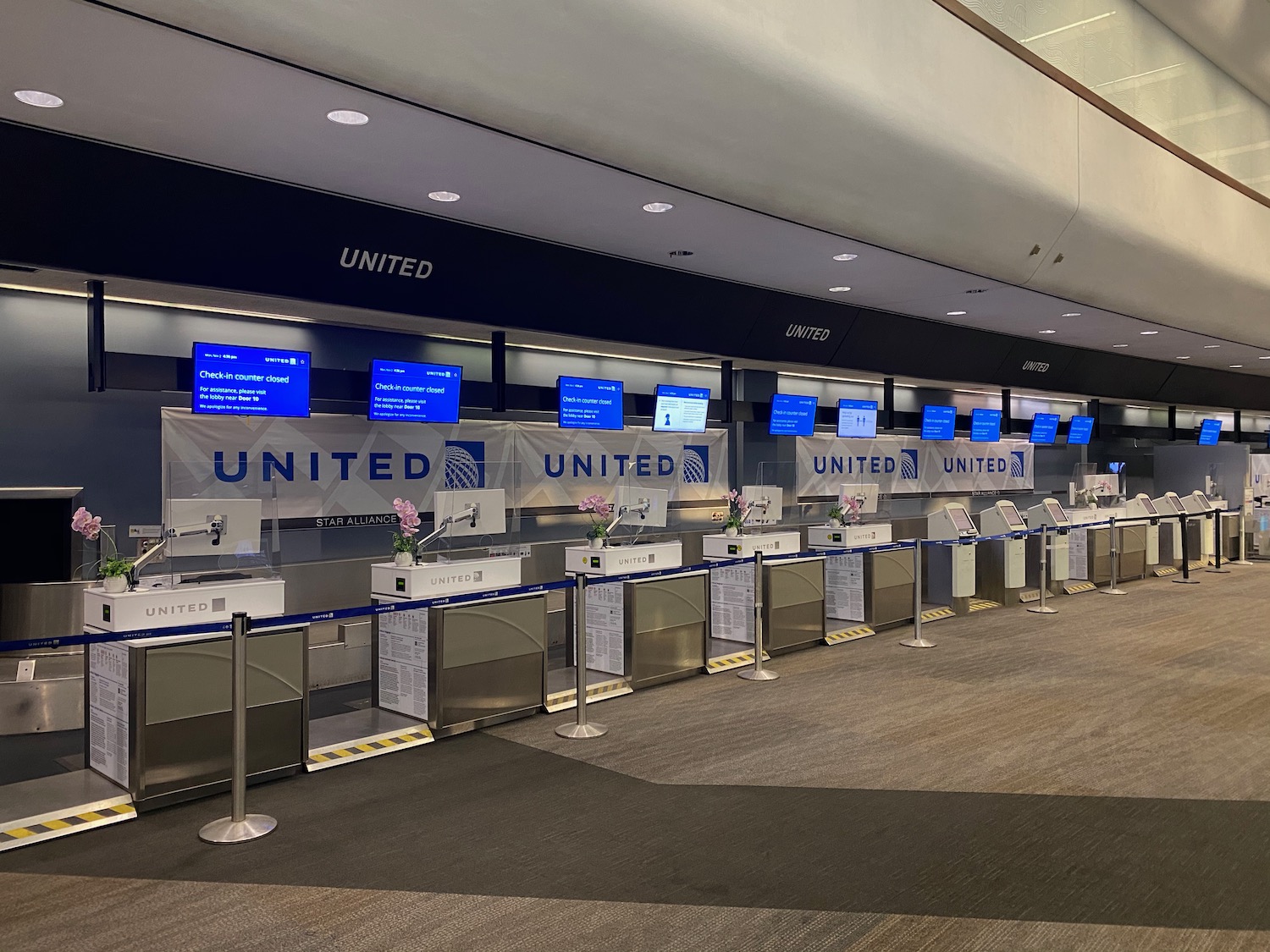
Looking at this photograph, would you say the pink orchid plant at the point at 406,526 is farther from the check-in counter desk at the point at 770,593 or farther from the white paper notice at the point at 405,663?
the check-in counter desk at the point at 770,593

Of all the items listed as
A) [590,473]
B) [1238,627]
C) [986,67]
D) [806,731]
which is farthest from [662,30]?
[1238,627]

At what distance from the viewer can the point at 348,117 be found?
429 cm

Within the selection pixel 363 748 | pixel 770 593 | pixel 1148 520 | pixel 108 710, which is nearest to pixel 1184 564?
pixel 1148 520

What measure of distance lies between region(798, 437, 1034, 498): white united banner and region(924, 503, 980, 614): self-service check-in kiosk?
43.3 inches

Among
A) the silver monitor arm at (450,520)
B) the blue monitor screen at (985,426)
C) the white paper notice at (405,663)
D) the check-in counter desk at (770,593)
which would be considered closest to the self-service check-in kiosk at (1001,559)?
the blue monitor screen at (985,426)

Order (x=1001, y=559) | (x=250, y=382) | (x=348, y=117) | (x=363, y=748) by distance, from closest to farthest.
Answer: (x=348, y=117) < (x=363, y=748) < (x=250, y=382) < (x=1001, y=559)

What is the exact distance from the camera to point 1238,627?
928cm

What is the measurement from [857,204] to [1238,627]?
6600 millimetres

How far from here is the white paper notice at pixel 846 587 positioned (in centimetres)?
912

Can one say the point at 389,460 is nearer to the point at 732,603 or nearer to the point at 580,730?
the point at 732,603

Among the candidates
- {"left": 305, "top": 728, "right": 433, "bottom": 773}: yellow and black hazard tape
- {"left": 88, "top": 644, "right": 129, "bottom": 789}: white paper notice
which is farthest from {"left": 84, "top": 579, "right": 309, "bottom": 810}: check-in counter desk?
{"left": 305, "top": 728, "right": 433, "bottom": 773}: yellow and black hazard tape

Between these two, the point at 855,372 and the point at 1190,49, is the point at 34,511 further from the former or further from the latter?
the point at 1190,49

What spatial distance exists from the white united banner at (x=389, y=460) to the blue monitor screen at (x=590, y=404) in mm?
652

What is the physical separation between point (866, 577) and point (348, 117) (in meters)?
6.57
